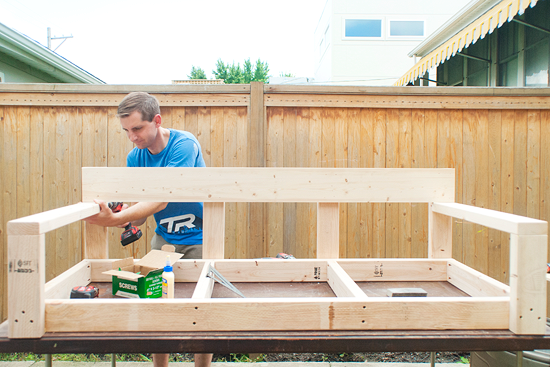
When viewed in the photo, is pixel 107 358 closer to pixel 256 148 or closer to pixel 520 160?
pixel 256 148

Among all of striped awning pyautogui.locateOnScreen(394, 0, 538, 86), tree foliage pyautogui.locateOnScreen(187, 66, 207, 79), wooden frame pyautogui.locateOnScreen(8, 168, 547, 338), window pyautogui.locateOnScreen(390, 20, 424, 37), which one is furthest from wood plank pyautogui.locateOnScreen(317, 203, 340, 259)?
tree foliage pyautogui.locateOnScreen(187, 66, 207, 79)

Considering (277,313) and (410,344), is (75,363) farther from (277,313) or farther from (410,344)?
(410,344)

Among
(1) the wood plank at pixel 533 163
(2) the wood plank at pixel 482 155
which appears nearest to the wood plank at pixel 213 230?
(2) the wood plank at pixel 482 155

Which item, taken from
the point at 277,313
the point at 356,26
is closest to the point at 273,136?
the point at 277,313

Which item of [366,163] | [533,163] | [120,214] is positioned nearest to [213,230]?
[120,214]

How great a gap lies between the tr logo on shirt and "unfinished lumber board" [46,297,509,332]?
94 cm

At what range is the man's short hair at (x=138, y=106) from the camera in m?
1.90

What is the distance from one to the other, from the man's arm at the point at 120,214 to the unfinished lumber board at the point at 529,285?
1.64 meters

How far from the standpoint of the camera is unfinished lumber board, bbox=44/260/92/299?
133 cm

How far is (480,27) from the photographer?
3.99 meters

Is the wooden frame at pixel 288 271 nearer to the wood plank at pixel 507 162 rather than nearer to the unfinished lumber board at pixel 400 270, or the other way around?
the unfinished lumber board at pixel 400 270

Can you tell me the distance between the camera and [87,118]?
124 inches

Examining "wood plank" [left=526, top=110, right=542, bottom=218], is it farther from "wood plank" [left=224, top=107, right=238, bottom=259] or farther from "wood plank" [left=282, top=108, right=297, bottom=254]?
"wood plank" [left=224, top=107, right=238, bottom=259]

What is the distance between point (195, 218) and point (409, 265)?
4.33 feet
